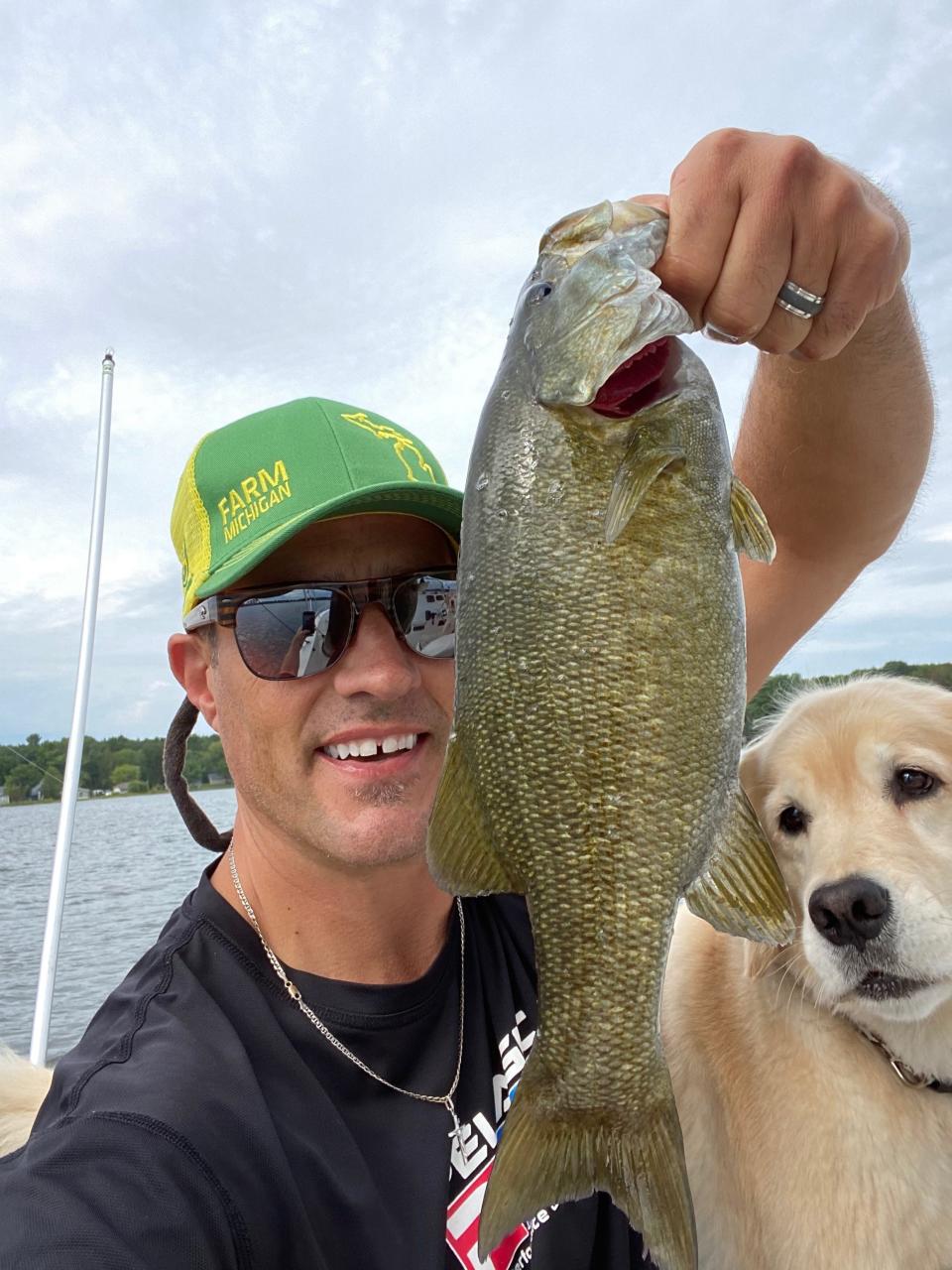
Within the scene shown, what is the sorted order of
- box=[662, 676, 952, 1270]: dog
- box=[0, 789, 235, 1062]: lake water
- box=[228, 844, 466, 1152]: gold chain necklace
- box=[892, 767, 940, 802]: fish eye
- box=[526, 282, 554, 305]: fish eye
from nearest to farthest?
box=[526, 282, 554, 305]: fish eye, box=[228, 844, 466, 1152]: gold chain necklace, box=[662, 676, 952, 1270]: dog, box=[892, 767, 940, 802]: fish eye, box=[0, 789, 235, 1062]: lake water

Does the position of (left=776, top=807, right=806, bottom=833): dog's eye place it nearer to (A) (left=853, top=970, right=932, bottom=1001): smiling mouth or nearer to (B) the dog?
(B) the dog

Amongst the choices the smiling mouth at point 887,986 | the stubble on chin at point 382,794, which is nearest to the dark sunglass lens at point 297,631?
the stubble on chin at point 382,794

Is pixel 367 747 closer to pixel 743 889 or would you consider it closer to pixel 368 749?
pixel 368 749

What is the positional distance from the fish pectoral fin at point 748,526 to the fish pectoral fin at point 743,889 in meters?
0.45

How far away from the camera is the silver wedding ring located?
171 centimetres

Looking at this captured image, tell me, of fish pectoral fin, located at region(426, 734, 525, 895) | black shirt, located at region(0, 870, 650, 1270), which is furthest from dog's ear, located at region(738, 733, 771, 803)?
fish pectoral fin, located at region(426, 734, 525, 895)

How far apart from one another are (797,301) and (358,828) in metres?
1.55

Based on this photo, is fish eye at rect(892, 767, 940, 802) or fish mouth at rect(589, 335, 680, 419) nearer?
fish mouth at rect(589, 335, 680, 419)

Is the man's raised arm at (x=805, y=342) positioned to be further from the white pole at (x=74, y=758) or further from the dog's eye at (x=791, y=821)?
the white pole at (x=74, y=758)

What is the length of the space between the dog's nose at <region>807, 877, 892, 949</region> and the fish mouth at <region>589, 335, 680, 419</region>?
145 cm

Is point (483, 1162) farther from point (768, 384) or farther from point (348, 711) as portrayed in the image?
point (768, 384)

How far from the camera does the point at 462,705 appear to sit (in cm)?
172

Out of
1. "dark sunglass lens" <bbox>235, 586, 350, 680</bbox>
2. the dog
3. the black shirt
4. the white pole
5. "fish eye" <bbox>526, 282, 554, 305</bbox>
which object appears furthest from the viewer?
the white pole

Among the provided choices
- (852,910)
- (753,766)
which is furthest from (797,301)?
(753,766)
